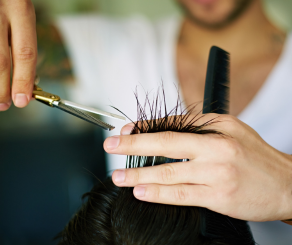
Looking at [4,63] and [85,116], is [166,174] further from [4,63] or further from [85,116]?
[4,63]

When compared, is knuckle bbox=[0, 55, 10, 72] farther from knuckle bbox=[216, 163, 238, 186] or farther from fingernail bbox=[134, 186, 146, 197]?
knuckle bbox=[216, 163, 238, 186]

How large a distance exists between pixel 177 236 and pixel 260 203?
22 centimetres

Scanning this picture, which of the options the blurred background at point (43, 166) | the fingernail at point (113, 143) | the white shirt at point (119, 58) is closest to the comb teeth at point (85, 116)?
the fingernail at point (113, 143)

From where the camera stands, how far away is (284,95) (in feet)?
4.55

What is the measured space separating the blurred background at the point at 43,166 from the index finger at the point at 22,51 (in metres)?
1.21

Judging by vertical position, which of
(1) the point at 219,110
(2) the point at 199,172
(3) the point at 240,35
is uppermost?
(3) the point at 240,35

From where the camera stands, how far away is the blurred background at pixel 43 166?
1.83m

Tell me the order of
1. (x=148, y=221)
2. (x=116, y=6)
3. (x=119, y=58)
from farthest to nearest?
(x=116, y=6) → (x=119, y=58) → (x=148, y=221)

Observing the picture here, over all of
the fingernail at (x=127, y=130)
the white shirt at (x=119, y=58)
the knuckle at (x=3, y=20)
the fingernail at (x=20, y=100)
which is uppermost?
the white shirt at (x=119, y=58)

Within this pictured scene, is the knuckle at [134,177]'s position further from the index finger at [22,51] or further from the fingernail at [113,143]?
the index finger at [22,51]

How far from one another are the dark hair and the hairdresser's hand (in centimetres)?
28

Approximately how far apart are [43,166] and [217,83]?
1634mm

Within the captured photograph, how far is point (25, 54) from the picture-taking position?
579mm

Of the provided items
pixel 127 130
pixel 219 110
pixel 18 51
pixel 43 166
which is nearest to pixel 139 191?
pixel 127 130
